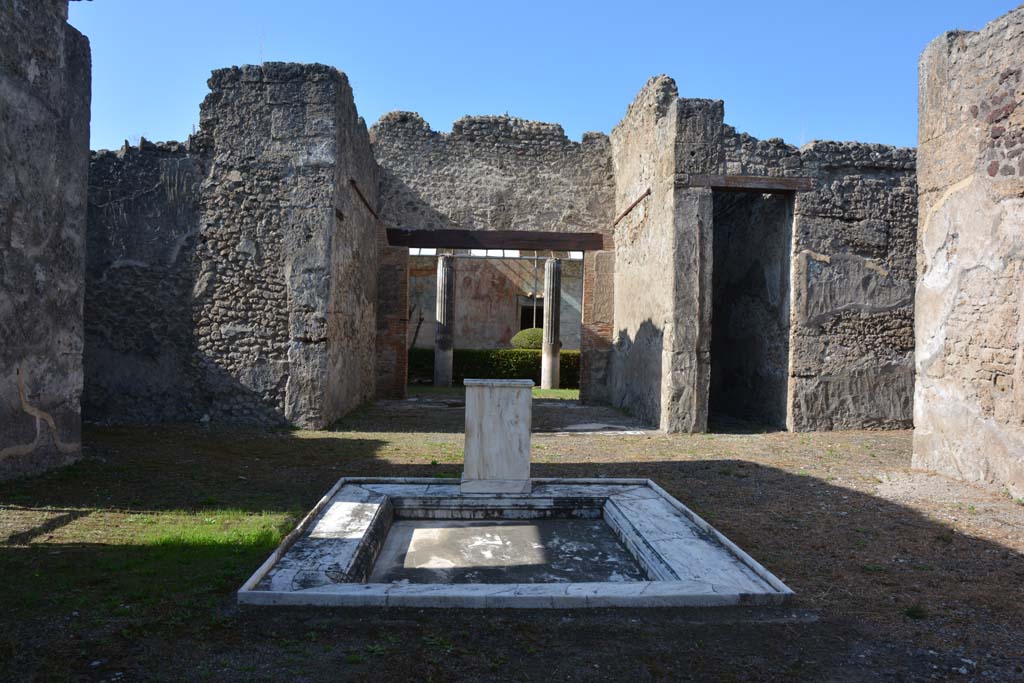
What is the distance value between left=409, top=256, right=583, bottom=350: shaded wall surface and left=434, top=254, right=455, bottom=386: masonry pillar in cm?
730

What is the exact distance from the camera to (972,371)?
606cm

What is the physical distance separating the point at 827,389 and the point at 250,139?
8345 millimetres

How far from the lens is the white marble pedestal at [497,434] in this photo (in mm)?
5324

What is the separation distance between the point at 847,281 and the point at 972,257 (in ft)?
11.3

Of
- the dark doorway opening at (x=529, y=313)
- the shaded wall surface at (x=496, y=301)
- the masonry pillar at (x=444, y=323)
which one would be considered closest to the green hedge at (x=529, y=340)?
the masonry pillar at (x=444, y=323)

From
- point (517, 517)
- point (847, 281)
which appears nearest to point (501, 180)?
point (847, 281)

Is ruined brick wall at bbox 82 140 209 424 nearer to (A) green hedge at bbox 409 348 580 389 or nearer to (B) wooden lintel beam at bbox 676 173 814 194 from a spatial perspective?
(B) wooden lintel beam at bbox 676 173 814 194

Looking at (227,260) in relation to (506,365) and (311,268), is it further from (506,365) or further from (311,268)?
(506,365)

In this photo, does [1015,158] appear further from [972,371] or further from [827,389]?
[827,389]

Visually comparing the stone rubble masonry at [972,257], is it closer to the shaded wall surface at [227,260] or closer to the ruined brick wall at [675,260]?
the ruined brick wall at [675,260]

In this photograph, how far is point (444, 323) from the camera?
842 inches

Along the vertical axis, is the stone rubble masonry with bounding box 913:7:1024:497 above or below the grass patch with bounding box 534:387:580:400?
above

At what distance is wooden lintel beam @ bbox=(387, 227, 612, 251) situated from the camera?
43.0 ft

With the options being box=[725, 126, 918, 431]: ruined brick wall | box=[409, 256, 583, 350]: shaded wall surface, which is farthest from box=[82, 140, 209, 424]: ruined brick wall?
box=[409, 256, 583, 350]: shaded wall surface
